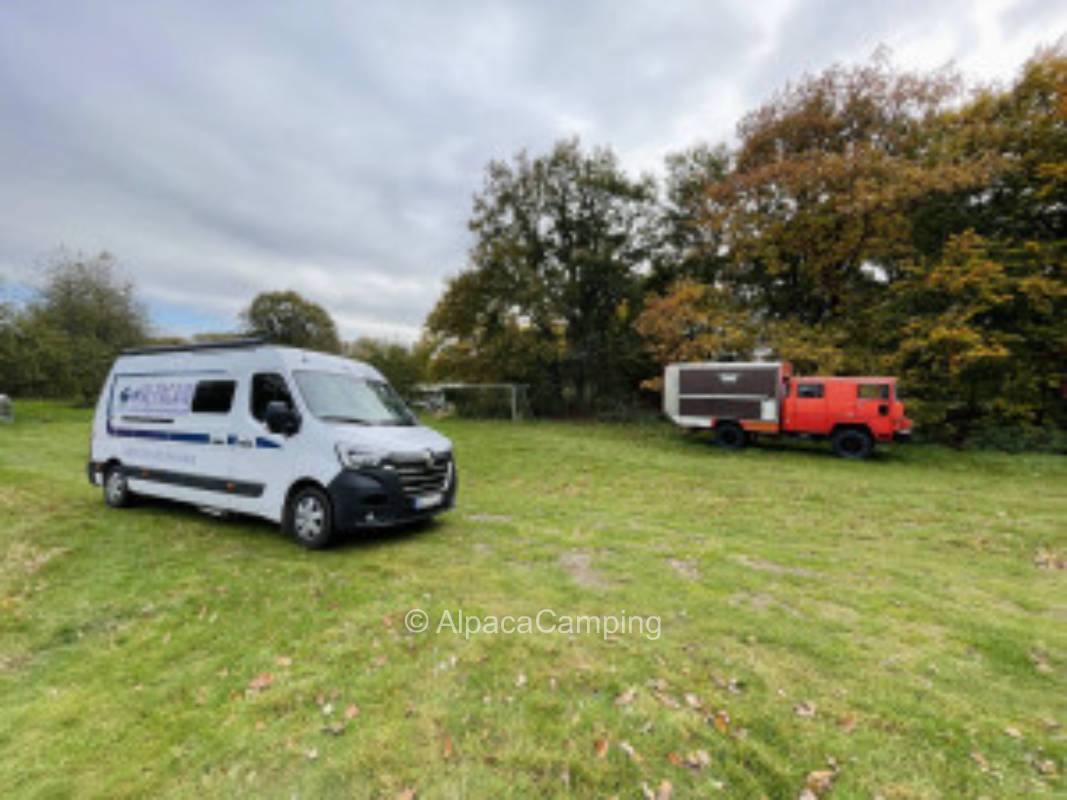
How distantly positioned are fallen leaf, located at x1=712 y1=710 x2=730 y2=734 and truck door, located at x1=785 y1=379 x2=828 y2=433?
12.2 meters

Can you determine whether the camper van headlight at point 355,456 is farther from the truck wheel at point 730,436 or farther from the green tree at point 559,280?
the green tree at point 559,280

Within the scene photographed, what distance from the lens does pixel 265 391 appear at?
18.0 feet

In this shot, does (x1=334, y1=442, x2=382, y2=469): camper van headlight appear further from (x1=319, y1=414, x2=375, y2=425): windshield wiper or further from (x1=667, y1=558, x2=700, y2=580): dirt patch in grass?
(x1=667, y1=558, x2=700, y2=580): dirt patch in grass

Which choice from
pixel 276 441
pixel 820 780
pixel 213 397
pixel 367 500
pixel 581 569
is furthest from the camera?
pixel 213 397

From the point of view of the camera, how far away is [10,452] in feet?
41.5

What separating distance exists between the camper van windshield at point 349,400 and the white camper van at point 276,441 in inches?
0.7

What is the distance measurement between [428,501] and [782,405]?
37.3 ft

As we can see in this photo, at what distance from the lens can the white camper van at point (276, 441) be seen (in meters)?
4.90

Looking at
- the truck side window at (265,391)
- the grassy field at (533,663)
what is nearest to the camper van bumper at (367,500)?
the grassy field at (533,663)

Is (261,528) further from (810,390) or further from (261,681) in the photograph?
(810,390)

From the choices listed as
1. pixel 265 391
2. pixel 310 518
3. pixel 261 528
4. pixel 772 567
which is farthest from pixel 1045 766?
pixel 261 528

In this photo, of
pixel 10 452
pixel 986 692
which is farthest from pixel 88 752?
pixel 10 452

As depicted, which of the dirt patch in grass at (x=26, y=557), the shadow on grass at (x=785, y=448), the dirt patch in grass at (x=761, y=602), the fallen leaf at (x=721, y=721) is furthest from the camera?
the shadow on grass at (x=785, y=448)

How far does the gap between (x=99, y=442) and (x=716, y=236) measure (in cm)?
2115
